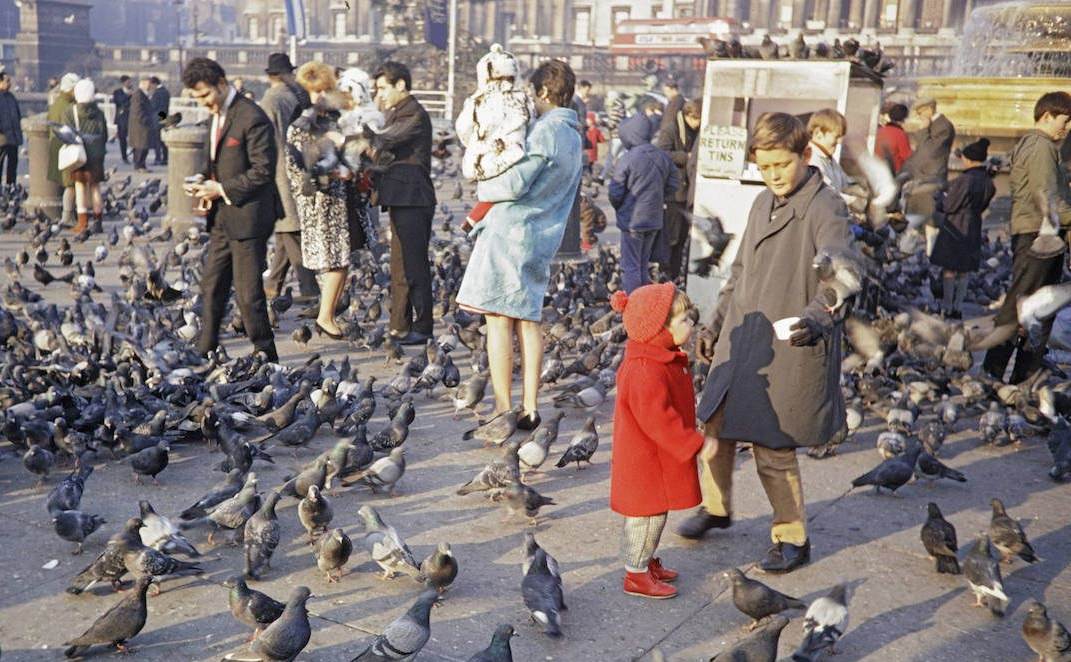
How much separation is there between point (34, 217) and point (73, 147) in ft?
6.65

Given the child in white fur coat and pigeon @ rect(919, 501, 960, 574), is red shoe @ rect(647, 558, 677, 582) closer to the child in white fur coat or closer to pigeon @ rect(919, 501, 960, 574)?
pigeon @ rect(919, 501, 960, 574)

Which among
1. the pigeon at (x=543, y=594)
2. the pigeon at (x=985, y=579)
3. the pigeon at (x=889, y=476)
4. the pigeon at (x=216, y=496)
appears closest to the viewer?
the pigeon at (x=543, y=594)

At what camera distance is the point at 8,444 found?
579 cm

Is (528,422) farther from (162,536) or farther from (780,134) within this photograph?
(780,134)

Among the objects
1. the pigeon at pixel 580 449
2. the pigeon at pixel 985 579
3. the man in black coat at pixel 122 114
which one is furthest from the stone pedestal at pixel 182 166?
the man in black coat at pixel 122 114

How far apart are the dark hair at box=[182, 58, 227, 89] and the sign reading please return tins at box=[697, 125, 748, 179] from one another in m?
4.33

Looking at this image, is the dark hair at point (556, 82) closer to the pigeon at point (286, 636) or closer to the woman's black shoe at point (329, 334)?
the pigeon at point (286, 636)

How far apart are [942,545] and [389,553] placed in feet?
7.93

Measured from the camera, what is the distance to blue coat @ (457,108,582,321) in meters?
5.70

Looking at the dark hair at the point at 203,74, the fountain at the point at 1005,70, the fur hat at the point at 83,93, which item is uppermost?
the fountain at the point at 1005,70

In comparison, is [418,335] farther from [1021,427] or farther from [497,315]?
[1021,427]

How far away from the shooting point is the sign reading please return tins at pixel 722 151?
8961 millimetres

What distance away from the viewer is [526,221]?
587 cm

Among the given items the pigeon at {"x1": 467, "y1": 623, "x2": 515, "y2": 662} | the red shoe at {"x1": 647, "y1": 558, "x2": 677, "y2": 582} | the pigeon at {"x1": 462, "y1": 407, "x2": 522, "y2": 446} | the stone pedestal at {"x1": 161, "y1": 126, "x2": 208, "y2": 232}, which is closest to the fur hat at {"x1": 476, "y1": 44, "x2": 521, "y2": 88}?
the pigeon at {"x1": 462, "y1": 407, "x2": 522, "y2": 446}
